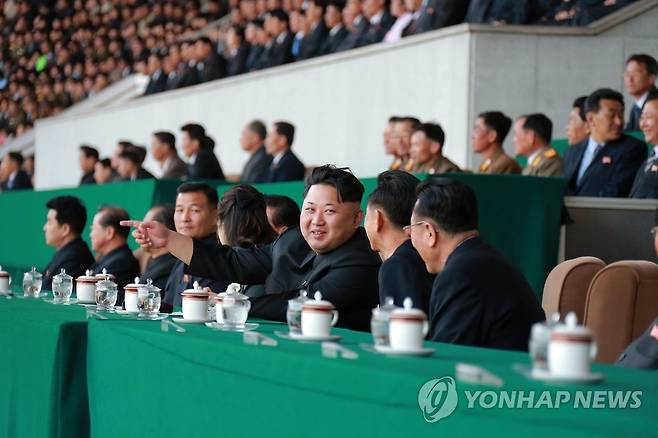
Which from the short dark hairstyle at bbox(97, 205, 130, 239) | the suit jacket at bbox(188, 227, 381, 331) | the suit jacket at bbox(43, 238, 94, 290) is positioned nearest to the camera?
the suit jacket at bbox(188, 227, 381, 331)

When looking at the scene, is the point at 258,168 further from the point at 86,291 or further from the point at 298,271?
the point at 298,271

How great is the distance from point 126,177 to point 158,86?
4.57 m

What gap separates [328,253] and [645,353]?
53.1 inches

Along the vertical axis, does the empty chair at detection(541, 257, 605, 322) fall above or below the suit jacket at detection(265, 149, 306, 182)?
below

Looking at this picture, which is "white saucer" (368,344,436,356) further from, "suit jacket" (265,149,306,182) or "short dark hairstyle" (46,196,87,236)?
"suit jacket" (265,149,306,182)

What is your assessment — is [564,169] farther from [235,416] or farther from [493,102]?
[235,416]

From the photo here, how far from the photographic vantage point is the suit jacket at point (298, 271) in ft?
12.1

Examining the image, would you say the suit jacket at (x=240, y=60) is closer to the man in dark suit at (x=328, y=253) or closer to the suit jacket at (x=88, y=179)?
the suit jacket at (x=88, y=179)

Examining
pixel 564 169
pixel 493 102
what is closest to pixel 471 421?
pixel 564 169

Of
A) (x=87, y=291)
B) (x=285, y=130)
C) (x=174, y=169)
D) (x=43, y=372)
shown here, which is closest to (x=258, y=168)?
(x=285, y=130)

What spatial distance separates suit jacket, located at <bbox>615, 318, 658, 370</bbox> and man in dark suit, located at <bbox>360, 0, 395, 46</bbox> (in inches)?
295

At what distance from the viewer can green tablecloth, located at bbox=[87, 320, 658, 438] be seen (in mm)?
2064

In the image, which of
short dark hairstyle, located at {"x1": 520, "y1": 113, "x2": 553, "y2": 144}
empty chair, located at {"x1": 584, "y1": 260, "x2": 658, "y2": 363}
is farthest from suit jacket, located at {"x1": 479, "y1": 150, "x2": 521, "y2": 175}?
empty chair, located at {"x1": 584, "y1": 260, "x2": 658, "y2": 363}

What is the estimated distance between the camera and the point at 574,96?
28.0ft
